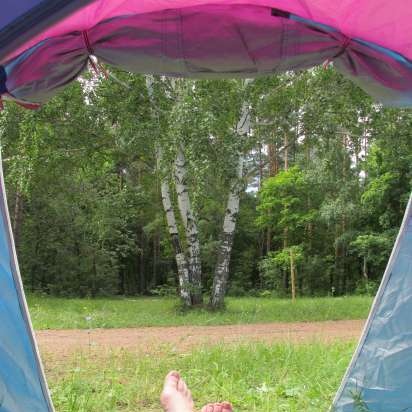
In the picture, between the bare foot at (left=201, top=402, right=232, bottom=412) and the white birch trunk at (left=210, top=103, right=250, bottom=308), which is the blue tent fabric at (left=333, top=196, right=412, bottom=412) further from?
the white birch trunk at (left=210, top=103, right=250, bottom=308)

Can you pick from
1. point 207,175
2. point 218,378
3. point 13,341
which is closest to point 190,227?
point 207,175

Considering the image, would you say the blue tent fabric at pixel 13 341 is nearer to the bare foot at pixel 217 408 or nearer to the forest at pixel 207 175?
Result: the bare foot at pixel 217 408

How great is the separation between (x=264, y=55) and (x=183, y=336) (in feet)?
13.4

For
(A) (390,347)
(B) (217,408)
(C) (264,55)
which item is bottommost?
(B) (217,408)

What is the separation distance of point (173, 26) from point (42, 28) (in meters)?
0.83

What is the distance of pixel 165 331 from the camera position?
655 cm

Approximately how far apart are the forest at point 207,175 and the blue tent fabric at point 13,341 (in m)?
4.37

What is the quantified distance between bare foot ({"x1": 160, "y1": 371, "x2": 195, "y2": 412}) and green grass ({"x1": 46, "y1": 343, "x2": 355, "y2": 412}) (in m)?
0.43

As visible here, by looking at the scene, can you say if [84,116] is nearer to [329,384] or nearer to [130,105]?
[130,105]

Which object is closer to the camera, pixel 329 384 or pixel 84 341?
pixel 329 384

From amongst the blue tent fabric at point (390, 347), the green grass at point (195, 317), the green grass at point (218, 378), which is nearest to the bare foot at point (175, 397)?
the green grass at point (218, 378)

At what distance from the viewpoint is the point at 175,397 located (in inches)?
87.4

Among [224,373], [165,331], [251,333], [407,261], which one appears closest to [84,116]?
[165,331]

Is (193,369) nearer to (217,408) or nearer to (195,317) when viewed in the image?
(217,408)
